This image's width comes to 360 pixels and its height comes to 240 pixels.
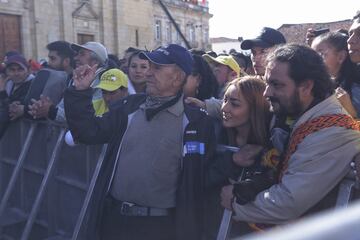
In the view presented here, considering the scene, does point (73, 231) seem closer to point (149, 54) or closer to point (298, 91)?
point (149, 54)

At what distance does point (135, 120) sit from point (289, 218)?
112cm

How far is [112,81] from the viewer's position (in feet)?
12.8

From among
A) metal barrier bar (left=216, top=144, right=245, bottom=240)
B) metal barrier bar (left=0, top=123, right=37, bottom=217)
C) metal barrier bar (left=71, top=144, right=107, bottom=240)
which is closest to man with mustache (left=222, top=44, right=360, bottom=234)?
metal barrier bar (left=216, top=144, right=245, bottom=240)

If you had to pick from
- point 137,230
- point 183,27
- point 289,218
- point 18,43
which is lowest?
point 137,230

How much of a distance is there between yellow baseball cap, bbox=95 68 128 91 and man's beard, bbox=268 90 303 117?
1.97 m

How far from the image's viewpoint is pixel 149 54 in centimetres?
268

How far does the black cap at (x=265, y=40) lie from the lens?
156 inches

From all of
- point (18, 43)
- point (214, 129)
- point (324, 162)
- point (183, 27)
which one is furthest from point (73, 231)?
point (183, 27)

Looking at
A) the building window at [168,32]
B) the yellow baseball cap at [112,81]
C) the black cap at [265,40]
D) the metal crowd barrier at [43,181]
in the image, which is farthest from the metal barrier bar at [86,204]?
the building window at [168,32]

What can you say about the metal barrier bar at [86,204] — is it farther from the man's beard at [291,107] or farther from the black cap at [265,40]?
the black cap at [265,40]

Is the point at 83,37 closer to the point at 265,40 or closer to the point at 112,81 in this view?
the point at 112,81

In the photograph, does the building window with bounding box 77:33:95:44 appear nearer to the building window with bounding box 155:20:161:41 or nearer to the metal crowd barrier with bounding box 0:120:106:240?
the building window with bounding box 155:20:161:41

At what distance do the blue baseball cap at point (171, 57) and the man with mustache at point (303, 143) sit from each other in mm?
661

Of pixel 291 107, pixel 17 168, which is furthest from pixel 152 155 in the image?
pixel 17 168
